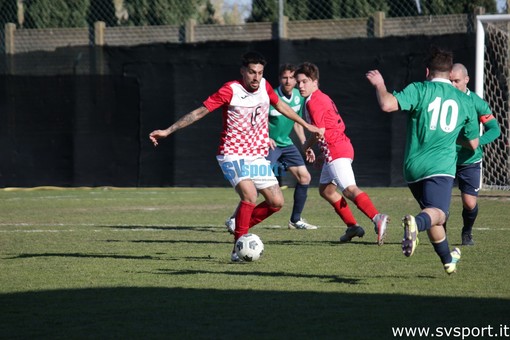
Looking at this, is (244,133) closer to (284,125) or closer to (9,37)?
(284,125)

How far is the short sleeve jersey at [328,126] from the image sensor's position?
10531 mm

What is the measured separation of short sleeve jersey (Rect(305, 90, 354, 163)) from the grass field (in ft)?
3.04

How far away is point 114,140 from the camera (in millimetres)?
19344

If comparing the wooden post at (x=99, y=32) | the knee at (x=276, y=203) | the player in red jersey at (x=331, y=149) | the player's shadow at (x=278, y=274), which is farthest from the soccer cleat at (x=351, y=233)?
the wooden post at (x=99, y=32)

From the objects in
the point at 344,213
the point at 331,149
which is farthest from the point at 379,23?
the point at 344,213

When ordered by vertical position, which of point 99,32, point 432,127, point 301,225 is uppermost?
point 99,32

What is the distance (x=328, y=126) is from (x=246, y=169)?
2.19m

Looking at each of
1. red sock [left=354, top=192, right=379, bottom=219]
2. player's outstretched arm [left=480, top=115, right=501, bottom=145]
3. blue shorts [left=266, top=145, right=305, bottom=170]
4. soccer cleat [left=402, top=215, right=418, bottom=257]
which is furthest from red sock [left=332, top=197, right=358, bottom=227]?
soccer cleat [left=402, top=215, right=418, bottom=257]

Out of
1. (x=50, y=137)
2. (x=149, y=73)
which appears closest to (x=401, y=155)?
(x=149, y=73)

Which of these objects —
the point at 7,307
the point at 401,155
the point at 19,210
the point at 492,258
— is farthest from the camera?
the point at 401,155

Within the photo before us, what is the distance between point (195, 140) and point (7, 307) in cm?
1288

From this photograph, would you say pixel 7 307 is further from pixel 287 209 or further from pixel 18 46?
pixel 18 46

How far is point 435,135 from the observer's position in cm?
723

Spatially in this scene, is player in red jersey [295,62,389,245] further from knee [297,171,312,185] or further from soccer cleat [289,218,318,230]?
knee [297,171,312,185]
